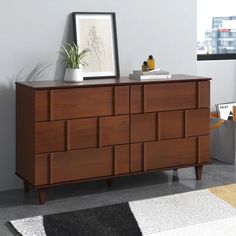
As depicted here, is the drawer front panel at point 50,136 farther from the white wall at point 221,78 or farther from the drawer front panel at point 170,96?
the white wall at point 221,78

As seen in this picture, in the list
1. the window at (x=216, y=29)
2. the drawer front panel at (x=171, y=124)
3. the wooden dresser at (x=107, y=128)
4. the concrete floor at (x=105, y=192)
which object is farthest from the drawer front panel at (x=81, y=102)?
the window at (x=216, y=29)

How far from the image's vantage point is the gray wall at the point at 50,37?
158 inches

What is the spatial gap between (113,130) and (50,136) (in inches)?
18.2

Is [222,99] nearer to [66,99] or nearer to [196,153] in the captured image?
[196,153]

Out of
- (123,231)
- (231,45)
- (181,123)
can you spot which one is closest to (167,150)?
(181,123)

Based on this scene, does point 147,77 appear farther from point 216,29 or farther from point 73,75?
point 216,29

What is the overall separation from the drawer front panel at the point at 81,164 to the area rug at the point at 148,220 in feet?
1.02

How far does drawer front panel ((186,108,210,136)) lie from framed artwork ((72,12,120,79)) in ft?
2.12

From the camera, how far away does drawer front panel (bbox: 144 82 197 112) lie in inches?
159

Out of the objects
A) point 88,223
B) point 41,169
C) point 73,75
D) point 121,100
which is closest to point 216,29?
point 121,100

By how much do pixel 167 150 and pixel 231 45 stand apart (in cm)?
181

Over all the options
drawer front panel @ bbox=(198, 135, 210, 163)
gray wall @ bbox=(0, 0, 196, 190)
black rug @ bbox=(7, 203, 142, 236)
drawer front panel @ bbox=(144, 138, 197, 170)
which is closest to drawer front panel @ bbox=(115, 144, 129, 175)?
drawer front panel @ bbox=(144, 138, 197, 170)

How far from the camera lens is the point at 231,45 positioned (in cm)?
553

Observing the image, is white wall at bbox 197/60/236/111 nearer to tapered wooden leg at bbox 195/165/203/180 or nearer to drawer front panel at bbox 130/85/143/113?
tapered wooden leg at bbox 195/165/203/180
